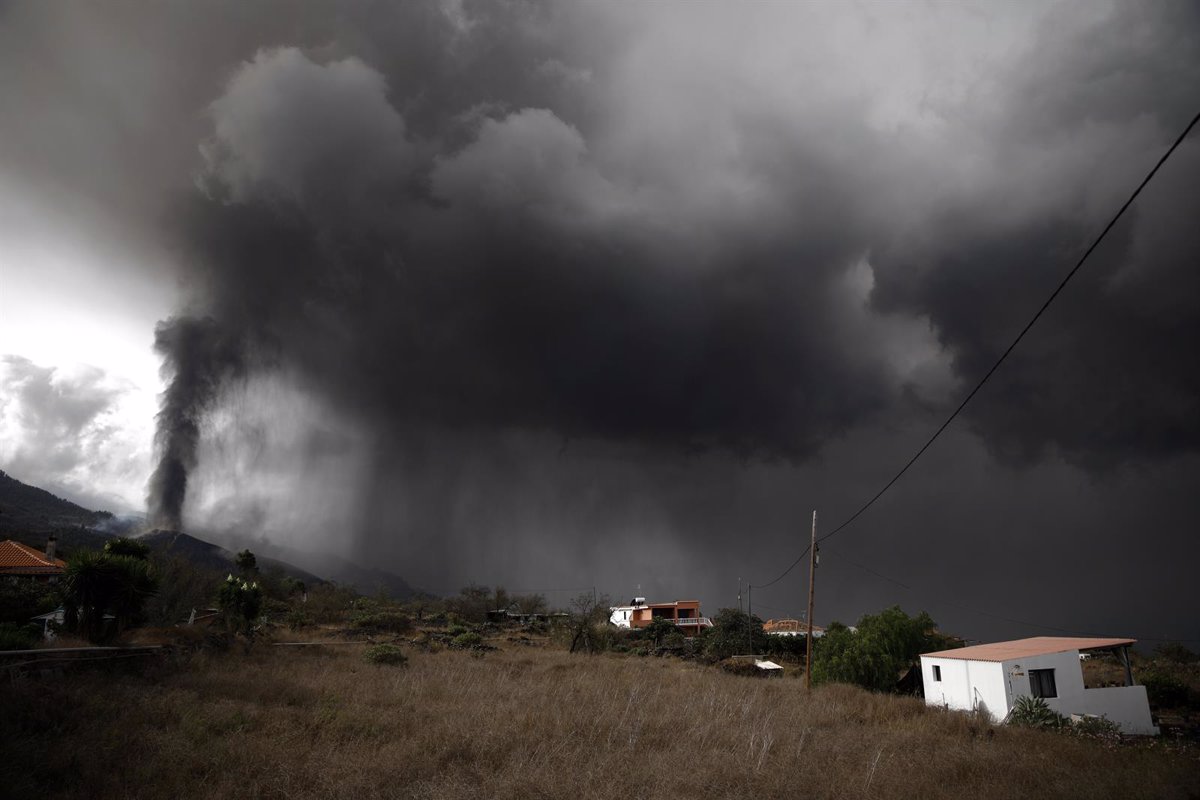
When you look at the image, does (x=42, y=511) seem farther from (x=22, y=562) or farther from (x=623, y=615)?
(x=623, y=615)

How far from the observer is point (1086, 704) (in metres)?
27.4

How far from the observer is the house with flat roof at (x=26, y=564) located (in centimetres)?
4509

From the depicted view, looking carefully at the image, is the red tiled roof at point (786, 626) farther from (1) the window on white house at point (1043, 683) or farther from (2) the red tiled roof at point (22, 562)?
(2) the red tiled roof at point (22, 562)

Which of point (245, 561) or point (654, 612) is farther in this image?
point (654, 612)

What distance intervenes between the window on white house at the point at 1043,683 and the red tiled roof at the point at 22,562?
61634 mm

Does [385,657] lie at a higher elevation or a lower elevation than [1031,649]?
lower

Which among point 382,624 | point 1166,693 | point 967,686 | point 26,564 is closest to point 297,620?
point 382,624

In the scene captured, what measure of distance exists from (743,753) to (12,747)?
13.3m

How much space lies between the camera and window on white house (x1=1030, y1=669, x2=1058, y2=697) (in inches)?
1085

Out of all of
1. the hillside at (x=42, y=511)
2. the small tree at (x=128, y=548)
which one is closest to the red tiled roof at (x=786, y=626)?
the small tree at (x=128, y=548)

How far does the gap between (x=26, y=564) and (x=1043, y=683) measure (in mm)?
67661

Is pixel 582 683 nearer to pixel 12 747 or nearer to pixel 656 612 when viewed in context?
pixel 12 747

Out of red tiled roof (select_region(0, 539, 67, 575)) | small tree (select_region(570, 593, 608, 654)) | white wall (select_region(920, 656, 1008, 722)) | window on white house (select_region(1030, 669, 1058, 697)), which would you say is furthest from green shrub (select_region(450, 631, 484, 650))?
red tiled roof (select_region(0, 539, 67, 575))

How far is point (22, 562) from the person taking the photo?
47438mm
